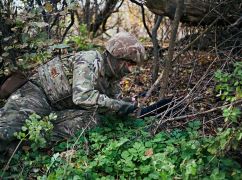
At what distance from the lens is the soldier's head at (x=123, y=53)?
390 centimetres

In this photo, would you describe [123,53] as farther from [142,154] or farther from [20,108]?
[20,108]

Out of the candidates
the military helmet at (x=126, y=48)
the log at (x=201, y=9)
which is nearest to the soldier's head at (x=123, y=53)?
the military helmet at (x=126, y=48)

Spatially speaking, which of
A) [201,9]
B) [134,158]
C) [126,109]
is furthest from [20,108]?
[201,9]

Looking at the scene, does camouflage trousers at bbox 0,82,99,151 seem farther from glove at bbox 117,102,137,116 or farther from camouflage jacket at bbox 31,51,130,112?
glove at bbox 117,102,137,116

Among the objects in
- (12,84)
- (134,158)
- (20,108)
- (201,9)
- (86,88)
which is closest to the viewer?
(134,158)

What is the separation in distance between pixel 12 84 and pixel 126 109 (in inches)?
49.2

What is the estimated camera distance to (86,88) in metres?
3.86

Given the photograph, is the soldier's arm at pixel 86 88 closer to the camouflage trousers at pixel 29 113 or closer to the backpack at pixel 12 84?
the camouflage trousers at pixel 29 113

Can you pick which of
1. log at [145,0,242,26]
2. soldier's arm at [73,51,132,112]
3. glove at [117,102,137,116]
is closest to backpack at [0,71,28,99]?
soldier's arm at [73,51,132,112]

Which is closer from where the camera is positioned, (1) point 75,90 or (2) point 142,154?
(2) point 142,154

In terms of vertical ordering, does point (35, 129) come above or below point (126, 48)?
below

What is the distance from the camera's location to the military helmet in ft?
12.8

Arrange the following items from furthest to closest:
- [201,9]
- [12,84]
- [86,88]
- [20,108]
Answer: [201,9] → [12,84] → [20,108] → [86,88]

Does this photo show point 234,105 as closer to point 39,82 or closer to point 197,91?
point 197,91
